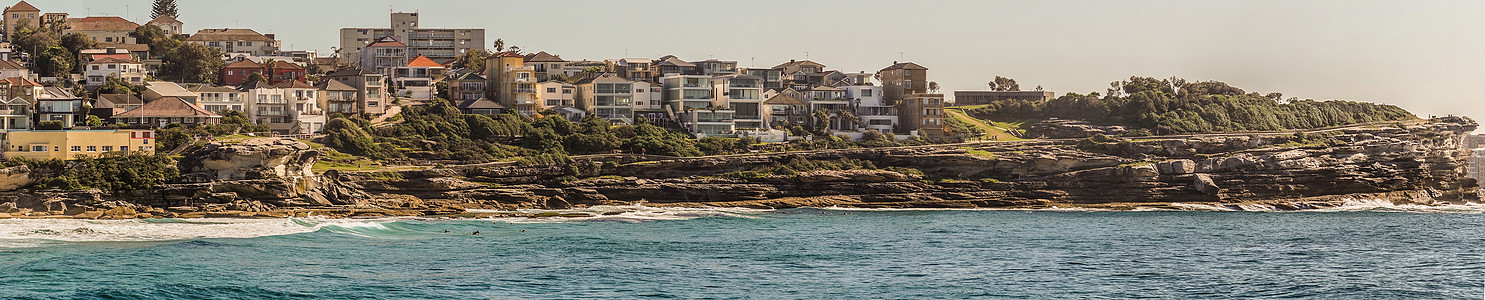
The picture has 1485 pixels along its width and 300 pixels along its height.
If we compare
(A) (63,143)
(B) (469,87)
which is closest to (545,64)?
(B) (469,87)

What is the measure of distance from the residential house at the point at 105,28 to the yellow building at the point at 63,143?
4332cm

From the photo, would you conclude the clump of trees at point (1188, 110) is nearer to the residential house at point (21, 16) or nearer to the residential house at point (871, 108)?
the residential house at point (871, 108)

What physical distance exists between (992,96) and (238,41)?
60.3 metres

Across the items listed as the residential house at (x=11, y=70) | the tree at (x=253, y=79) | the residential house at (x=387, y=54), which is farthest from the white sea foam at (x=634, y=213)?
the residential house at (x=387, y=54)

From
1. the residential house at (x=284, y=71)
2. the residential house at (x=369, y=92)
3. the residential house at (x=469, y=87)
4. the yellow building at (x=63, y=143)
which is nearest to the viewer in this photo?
the yellow building at (x=63, y=143)

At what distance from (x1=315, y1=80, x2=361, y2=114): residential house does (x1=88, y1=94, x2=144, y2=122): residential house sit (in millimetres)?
9989

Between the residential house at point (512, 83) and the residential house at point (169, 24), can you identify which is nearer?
the residential house at point (512, 83)

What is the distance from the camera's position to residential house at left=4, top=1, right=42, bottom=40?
11475cm

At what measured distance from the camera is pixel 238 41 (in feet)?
382

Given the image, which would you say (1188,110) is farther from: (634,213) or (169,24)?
(169,24)

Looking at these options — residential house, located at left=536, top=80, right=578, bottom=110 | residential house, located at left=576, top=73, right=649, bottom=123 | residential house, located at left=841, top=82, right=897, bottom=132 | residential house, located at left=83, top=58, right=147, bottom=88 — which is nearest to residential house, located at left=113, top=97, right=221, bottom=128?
residential house, located at left=83, top=58, right=147, bottom=88

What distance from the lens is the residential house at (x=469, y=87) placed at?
320ft

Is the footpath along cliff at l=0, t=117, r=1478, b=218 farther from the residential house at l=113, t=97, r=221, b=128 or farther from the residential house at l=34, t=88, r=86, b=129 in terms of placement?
the residential house at l=34, t=88, r=86, b=129

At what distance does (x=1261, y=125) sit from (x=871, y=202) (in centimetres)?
4232
